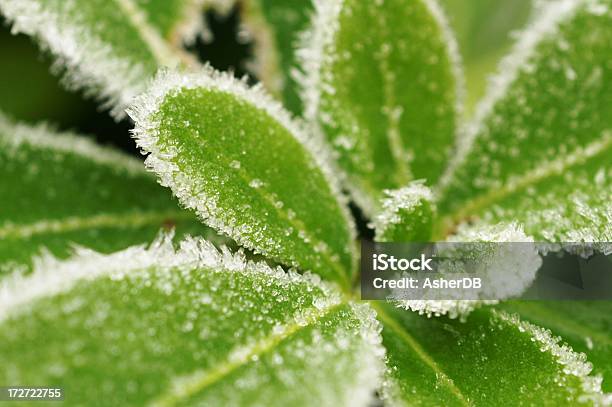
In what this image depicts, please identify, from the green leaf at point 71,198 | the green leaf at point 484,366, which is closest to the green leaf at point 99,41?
the green leaf at point 71,198

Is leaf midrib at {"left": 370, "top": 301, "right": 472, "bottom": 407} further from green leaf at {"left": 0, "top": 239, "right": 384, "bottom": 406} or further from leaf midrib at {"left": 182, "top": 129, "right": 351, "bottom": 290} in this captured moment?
green leaf at {"left": 0, "top": 239, "right": 384, "bottom": 406}

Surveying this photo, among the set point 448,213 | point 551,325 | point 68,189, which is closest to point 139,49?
point 68,189

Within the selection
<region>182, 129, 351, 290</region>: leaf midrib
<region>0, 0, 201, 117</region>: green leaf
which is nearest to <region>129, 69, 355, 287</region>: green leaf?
<region>182, 129, 351, 290</region>: leaf midrib

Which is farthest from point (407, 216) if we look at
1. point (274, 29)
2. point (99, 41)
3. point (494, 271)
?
point (274, 29)

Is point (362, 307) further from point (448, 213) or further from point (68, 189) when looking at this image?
point (68, 189)

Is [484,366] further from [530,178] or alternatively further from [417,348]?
[530,178]
